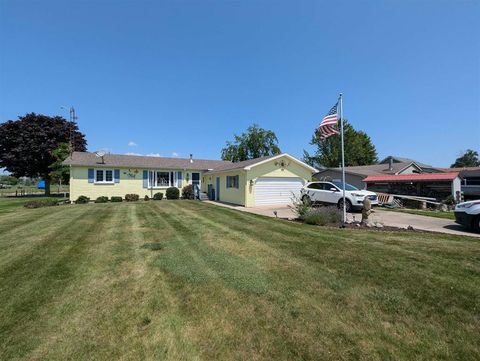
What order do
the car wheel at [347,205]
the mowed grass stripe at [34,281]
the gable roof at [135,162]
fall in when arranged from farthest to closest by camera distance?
the gable roof at [135,162]
the car wheel at [347,205]
the mowed grass stripe at [34,281]

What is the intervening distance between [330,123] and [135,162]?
18.5 metres

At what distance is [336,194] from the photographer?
45.5ft

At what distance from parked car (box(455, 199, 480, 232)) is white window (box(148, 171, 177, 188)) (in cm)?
2044

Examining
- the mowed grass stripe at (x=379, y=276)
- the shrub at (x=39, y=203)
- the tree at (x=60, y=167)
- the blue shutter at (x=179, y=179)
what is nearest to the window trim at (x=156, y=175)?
the blue shutter at (x=179, y=179)

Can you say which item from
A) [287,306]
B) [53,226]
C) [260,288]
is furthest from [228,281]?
[53,226]

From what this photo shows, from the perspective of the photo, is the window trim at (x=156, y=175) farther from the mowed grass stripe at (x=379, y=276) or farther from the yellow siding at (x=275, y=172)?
the mowed grass stripe at (x=379, y=276)

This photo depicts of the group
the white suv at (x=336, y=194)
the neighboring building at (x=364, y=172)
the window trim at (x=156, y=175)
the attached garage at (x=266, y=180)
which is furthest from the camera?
→ the neighboring building at (x=364, y=172)

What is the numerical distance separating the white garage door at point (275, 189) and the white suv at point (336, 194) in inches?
78.6

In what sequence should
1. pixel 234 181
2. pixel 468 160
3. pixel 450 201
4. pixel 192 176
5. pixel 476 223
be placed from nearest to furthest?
pixel 476 223, pixel 450 201, pixel 234 181, pixel 192 176, pixel 468 160

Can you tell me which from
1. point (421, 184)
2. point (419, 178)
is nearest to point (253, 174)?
point (419, 178)

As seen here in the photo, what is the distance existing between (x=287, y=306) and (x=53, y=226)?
30.5 ft

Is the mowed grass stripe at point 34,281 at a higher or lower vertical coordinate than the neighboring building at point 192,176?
lower

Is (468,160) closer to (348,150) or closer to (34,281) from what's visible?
(348,150)

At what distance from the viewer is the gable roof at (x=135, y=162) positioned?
20.9 m
